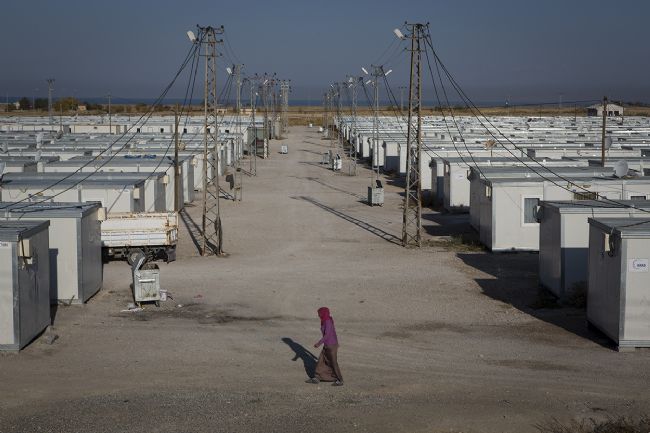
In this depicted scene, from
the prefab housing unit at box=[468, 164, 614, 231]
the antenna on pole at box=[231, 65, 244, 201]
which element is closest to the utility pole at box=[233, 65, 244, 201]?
the antenna on pole at box=[231, 65, 244, 201]

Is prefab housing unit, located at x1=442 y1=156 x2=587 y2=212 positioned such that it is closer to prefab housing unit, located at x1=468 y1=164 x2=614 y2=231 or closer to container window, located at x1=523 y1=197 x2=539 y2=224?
prefab housing unit, located at x1=468 y1=164 x2=614 y2=231

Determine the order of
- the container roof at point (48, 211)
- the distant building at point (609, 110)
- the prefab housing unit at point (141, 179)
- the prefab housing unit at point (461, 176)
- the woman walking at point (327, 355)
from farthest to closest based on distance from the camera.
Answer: the distant building at point (609, 110), the prefab housing unit at point (461, 176), the prefab housing unit at point (141, 179), the container roof at point (48, 211), the woman walking at point (327, 355)

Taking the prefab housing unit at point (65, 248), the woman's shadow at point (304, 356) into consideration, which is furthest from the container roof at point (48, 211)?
the woman's shadow at point (304, 356)

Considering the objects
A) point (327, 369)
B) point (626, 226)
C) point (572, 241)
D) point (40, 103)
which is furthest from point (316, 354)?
point (40, 103)

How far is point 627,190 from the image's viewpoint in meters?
25.3

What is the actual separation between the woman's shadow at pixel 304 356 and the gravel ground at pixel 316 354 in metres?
0.02

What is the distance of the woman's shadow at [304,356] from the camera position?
13755mm

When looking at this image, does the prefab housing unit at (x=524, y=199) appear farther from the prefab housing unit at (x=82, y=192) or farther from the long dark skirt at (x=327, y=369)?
the long dark skirt at (x=327, y=369)

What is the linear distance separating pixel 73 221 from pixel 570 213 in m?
10.4

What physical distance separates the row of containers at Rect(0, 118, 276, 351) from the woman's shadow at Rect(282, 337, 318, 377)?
4403 mm

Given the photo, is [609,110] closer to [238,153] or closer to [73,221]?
[238,153]

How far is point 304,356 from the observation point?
47.8ft

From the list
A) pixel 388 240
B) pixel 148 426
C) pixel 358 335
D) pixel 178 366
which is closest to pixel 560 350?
pixel 358 335

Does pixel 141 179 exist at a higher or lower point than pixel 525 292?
higher
